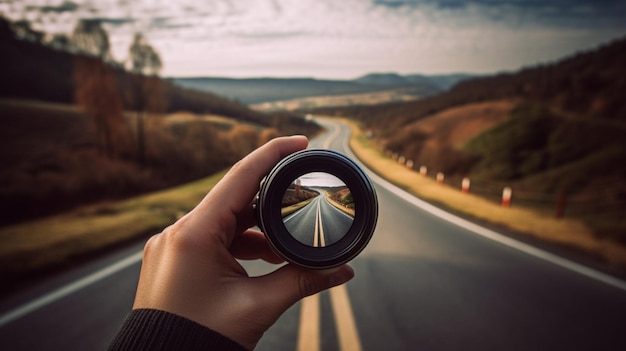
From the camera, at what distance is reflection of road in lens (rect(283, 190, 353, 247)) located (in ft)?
3.35

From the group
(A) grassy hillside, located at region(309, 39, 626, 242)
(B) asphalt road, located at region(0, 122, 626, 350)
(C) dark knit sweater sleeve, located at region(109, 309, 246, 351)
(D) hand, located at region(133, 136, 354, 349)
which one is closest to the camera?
(C) dark knit sweater sleeve, located at region(109, 309, 246, 351)

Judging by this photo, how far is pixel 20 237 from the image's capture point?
6.39m

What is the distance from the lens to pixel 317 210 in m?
1.02

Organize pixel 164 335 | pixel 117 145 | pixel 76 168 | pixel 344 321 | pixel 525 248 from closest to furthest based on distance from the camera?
pixel 164 335
pixel 344 321
pixel 525 248
pixel 76 168
pixel 117 145

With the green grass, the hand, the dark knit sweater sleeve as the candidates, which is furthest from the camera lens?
the green grass

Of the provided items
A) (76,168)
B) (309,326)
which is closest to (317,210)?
(309,326)

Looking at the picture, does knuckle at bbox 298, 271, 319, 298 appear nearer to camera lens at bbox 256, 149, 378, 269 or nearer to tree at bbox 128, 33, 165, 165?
camera lens at bbox 256, 149, 378, 269

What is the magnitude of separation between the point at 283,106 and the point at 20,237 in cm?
664

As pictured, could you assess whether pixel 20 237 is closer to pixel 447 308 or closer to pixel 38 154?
pixel 447 308

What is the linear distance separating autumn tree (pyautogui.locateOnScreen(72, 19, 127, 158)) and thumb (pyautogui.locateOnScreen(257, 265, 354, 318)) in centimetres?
2012

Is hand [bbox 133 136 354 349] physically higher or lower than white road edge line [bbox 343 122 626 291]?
higher

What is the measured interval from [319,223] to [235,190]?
0.33m

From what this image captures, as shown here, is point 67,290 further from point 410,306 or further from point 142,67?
point 142,67

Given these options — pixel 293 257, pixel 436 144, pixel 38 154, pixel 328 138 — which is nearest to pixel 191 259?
pixel 293 257
